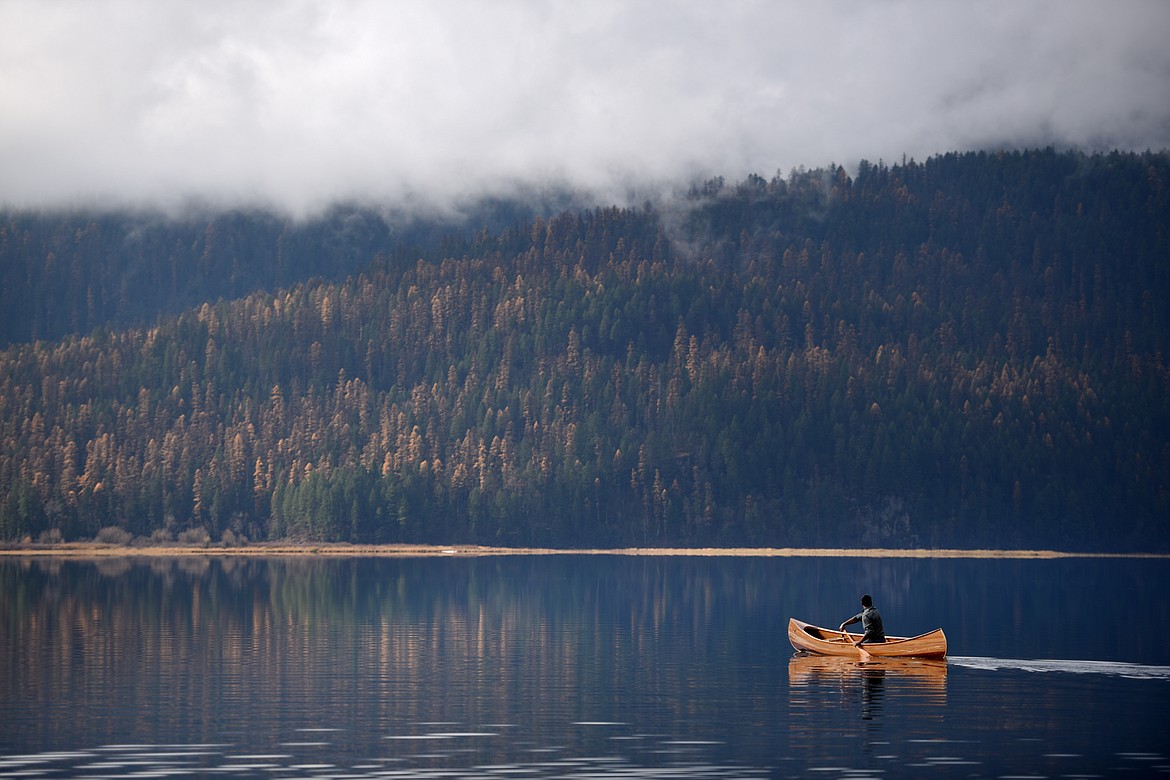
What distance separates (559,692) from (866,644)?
68.4ft

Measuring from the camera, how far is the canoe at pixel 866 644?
86.1m

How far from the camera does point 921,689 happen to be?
7812cm

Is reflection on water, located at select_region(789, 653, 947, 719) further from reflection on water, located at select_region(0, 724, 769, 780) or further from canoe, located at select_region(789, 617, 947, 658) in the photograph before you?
reflection on water, located at select_region(0, 724, 769, 780)

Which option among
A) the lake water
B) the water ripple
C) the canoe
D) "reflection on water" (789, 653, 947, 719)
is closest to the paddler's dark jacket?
the canoe

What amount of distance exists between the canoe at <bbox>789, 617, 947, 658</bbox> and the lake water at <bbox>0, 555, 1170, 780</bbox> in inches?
32.6

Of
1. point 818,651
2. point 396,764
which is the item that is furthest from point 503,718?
point 818,651

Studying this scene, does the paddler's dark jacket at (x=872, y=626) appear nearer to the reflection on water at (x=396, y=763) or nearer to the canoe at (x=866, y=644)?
the canoe at (x=866, y=644)

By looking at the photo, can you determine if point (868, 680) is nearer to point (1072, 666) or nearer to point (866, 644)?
point (866, 644)

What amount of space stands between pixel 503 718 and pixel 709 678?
17467 millimetres

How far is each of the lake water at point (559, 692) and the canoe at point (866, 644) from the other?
828mm

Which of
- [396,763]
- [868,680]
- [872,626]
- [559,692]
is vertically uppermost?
[872,626]

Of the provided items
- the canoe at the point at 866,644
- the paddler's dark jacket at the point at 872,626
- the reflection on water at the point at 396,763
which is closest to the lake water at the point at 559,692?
the reflection on water at the point at 396,763

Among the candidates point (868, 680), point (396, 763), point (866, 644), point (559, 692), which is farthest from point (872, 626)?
point (396, 763)

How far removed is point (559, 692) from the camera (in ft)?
250
